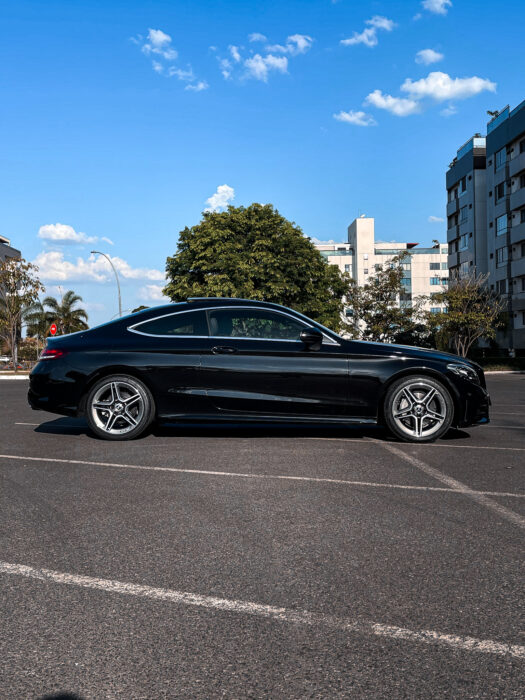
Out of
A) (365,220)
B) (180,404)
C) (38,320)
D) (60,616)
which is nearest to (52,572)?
(60,616)

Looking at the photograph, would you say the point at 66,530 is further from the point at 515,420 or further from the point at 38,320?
the point at 38,320

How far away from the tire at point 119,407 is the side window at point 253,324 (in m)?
1.07

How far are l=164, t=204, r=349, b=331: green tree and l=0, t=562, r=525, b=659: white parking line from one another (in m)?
35.0

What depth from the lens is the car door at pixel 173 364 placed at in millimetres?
7637

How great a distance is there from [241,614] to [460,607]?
2.93 ft

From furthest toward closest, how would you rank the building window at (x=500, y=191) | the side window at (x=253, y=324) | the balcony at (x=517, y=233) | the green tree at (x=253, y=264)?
the building window at (x=500, y=191), the balcony at (x=517, y=233), the green tree at (x=253, y=264), the side window at (x=253, y=324)

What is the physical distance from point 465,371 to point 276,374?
2.10 meters

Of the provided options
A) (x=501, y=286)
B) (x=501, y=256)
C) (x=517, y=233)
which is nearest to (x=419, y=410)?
(x=517, y=233)

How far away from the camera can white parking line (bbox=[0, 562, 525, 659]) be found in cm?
246

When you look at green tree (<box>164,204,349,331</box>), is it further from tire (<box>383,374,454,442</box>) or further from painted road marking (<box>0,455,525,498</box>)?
painted road marking (<box>0,455,525,498</box>)

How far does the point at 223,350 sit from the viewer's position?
7660 millimetres

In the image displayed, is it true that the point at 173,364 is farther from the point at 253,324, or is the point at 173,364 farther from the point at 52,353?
the point at 52,353

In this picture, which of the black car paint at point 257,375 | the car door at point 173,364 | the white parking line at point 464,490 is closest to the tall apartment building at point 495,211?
the black car paint at point 257,375

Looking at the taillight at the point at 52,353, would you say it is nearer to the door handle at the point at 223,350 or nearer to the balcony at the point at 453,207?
the door handle at the point at 223,350
